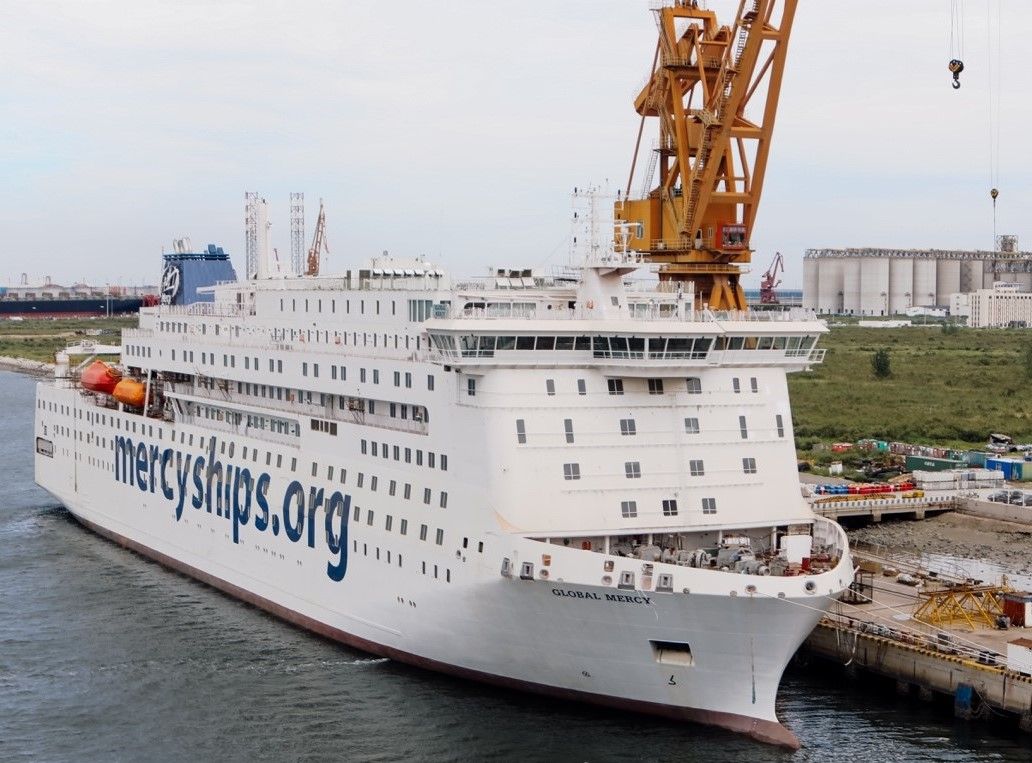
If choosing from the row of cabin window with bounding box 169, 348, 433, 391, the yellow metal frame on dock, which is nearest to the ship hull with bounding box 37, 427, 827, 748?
the row of cabin window with bounding box 169, 348, 433, 391

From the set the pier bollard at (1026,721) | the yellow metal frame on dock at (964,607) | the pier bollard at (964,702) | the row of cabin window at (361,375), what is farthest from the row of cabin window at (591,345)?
the pier bollard at (1026,721)

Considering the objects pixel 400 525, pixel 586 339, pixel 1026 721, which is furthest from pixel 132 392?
pixel 1026 721

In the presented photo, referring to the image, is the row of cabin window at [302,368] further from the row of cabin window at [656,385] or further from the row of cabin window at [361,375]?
the row of cabin window at [656,385]

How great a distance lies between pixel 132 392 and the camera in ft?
155

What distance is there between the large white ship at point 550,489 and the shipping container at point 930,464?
29.8 meters

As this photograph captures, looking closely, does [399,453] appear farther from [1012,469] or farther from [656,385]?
[1012,469]

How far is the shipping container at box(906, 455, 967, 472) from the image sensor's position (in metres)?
59.8

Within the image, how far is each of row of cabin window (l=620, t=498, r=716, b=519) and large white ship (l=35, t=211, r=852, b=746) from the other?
0.15ft

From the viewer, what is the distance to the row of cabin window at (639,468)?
2944 centimetres

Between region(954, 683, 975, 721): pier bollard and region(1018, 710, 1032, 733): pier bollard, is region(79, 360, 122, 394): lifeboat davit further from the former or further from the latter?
region(1018, 710, 1032, 733): pier bollard

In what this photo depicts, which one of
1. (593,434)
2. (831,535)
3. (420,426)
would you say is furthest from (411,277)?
(831,535)

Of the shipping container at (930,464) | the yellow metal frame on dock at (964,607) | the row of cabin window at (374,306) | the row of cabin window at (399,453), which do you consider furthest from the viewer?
the shipping container at (930,464)

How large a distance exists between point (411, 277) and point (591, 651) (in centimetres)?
1148

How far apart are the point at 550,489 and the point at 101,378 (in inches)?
1012
